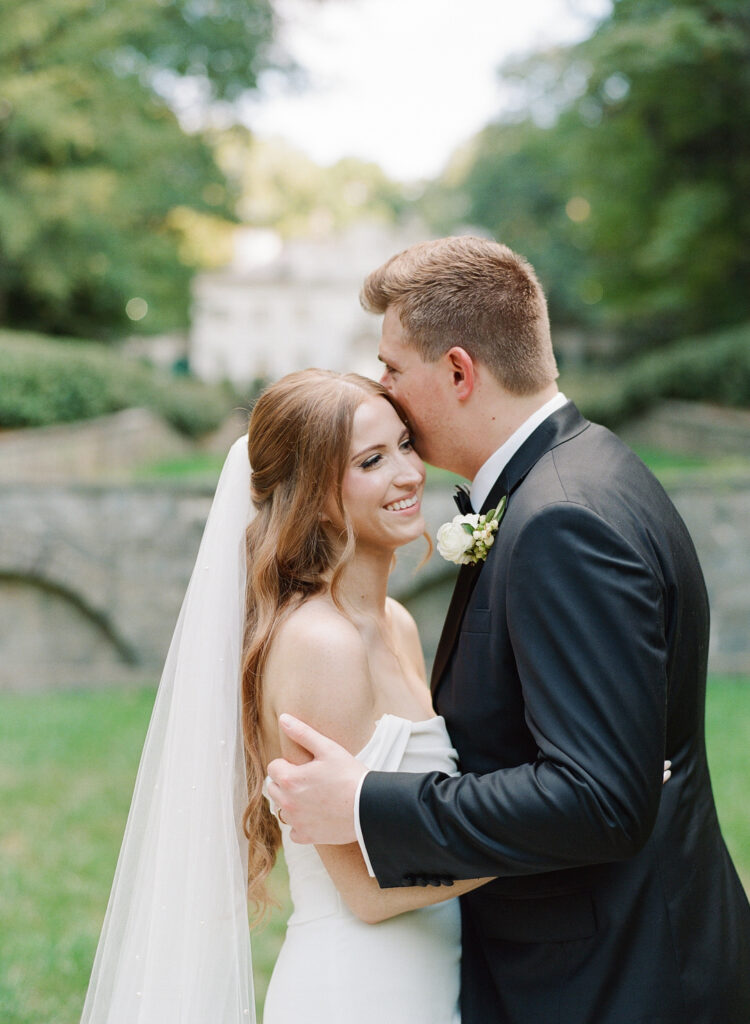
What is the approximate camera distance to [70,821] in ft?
20.8

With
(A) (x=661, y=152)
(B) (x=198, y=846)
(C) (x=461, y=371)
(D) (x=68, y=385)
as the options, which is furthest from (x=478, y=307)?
(A) (x=661, y=152)

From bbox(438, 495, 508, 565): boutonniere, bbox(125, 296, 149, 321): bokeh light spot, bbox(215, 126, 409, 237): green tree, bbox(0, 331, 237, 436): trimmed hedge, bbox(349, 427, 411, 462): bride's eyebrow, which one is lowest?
bbox(438, 495, 508, 565): boutonniere

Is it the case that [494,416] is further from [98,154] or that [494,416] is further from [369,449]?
[98,154]

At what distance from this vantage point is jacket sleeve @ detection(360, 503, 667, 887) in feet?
6.23

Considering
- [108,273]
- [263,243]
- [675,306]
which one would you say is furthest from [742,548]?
[263,243]

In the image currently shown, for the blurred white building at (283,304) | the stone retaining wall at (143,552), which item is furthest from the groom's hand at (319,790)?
the blurred white building at (283,304)

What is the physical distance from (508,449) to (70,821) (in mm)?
4996

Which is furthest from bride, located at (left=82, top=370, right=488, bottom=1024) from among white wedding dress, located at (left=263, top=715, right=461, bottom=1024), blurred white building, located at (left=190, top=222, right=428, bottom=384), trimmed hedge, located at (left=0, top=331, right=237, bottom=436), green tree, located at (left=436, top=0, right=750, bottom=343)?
blurred white building, located at (left=190, top=222, right=428, bottom=384)

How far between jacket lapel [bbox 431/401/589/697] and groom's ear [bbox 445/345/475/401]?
20cm

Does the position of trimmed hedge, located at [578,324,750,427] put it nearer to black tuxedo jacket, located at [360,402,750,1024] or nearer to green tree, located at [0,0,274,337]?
green tree, located at [0,0,274,337]

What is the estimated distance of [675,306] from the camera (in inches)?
939

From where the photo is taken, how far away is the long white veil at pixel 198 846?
2594 mm

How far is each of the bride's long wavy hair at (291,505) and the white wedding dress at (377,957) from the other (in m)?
0.35

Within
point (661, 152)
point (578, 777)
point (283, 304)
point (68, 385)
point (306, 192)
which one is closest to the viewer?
point (578, 777)
